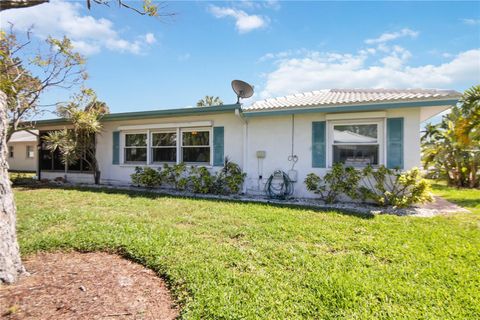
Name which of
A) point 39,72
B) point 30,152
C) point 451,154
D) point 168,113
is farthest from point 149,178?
point 30,152

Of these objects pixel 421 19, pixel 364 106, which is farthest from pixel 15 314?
pixel 421 19

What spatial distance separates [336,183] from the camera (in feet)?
→ 23.9

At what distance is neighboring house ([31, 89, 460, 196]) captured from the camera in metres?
6.99

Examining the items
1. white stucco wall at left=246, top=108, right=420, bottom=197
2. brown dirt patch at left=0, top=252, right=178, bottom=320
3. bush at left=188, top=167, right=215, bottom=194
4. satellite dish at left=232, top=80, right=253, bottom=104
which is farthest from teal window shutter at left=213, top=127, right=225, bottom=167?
brown dirt patch at left=0, top=252, right=178, bottom=320

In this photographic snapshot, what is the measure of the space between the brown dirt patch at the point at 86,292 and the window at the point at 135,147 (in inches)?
314

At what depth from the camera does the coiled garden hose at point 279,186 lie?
8.30 m

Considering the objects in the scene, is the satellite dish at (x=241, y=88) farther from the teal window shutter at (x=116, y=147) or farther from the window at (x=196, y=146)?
the teal window shutter at (x=116, y=147)

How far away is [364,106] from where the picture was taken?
692 cm

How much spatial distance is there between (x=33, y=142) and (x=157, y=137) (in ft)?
63.0

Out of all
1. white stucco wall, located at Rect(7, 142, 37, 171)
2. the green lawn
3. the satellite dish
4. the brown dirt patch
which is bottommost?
the brown dirt patch

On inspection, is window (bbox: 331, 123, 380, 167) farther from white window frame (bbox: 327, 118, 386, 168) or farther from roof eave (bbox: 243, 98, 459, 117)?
roof eave (bbox: 243, 98, 459, 117)

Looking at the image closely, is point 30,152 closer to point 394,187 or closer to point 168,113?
point 168,113

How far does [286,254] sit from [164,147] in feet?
27.4

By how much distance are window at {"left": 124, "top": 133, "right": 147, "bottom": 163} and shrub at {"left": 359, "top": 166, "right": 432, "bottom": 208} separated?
357 inches
